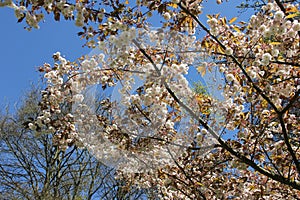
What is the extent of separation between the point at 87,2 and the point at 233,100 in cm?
147

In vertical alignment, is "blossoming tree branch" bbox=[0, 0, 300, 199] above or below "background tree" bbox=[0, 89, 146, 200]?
below

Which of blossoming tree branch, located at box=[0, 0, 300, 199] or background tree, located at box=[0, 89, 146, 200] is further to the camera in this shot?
background tree, located at box=[0, 89, 146, 200]

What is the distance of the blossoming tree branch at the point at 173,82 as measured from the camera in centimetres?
209

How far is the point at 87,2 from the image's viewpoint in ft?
6.81

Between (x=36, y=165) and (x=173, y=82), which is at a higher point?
(x=36, y=165)

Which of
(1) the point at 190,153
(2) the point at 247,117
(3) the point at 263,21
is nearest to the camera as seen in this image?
(3) the point at 263,21

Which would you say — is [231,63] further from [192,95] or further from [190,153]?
[190,153]

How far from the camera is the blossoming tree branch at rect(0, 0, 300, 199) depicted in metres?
2.09

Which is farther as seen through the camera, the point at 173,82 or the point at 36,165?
the point at 36,165

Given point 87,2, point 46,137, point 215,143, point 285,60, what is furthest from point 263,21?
point 46,137

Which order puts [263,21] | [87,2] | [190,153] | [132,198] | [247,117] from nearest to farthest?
[87,2], [263,21], [247,117], [190,153], [132,198]

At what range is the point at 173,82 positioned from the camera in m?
2.17

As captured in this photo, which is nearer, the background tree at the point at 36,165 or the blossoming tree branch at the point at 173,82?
the blossoming tree branch at the point at 173,82

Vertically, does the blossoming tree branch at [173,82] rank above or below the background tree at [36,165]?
below
